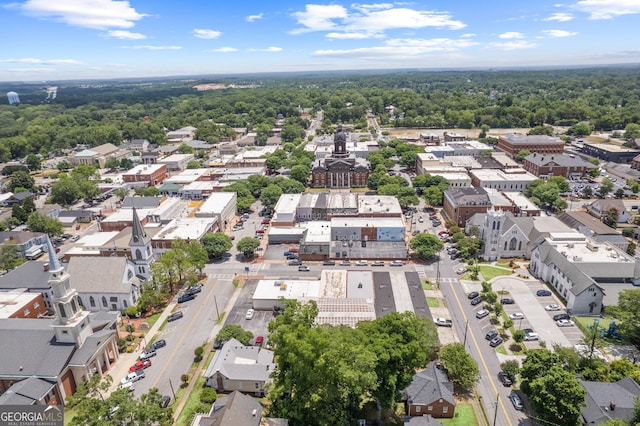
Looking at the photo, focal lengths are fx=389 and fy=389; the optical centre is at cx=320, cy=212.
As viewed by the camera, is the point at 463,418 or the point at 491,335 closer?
the point at 463,418

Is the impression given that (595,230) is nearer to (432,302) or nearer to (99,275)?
(432,302)

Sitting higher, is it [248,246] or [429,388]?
[248,246]

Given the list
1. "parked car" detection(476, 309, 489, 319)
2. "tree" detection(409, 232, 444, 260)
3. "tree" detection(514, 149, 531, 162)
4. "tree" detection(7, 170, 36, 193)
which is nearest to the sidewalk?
"tree" detection(409, 232, 444, 260)

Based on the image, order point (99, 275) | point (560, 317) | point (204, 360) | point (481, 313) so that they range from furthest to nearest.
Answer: point (99, 275), point (481, 313), point (560, 317), point (204, 360)

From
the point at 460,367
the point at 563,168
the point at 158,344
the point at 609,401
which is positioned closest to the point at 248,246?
the point at 158,344

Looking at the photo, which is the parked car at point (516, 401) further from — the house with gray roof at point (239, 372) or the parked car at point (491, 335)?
the house with gray roof at point (239, 372)

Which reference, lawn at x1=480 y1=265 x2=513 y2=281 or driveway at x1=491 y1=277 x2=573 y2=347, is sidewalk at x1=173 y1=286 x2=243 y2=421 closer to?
driveway at x1=491 y1=277 x2=573 y2=347

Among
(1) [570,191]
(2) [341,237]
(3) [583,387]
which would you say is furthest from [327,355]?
(1) [570,191]
